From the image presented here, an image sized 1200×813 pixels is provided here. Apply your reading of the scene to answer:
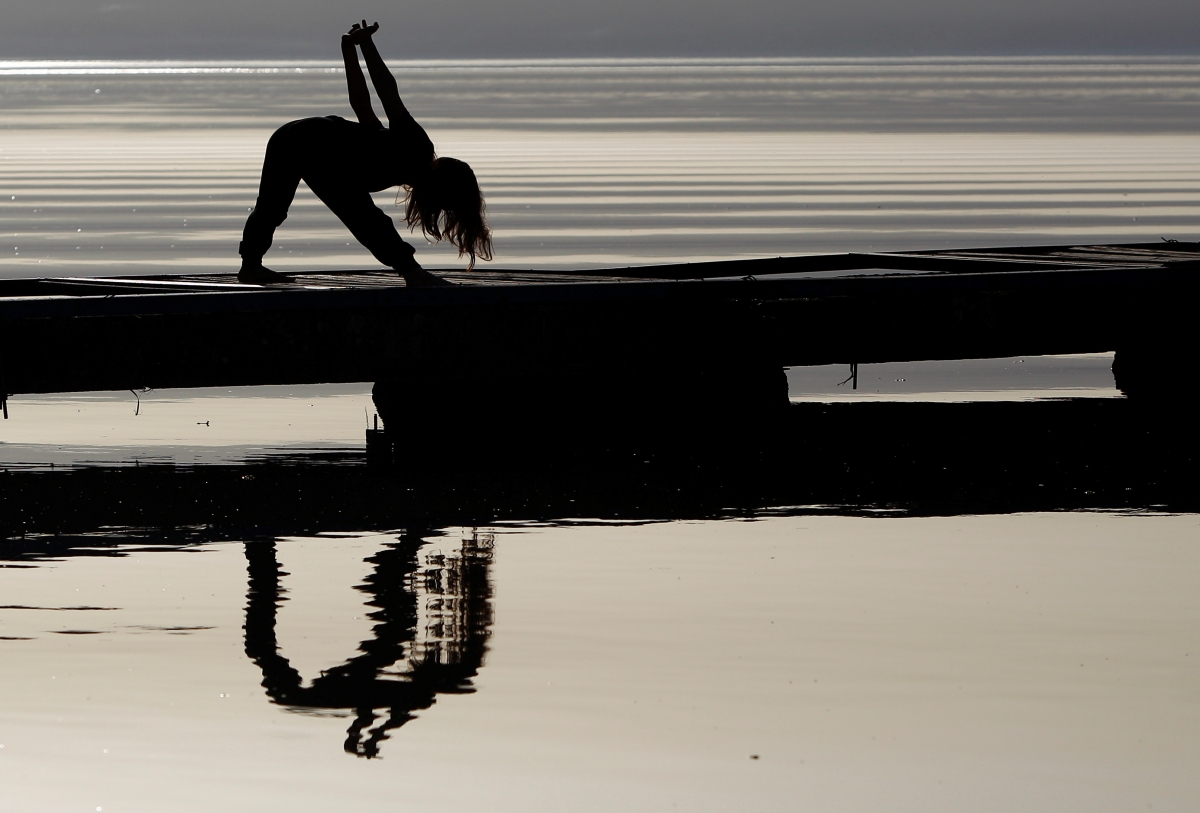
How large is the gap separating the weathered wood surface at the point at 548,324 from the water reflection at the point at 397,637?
1940mm

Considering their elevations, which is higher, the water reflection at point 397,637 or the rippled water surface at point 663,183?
the rippled water surface at point 663,183

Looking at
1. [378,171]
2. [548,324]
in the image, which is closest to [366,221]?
[378,171]

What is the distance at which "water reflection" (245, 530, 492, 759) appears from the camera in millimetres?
5379

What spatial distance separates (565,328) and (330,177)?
1361 mm

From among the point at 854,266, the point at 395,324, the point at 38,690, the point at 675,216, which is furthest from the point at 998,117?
the point at 38,690

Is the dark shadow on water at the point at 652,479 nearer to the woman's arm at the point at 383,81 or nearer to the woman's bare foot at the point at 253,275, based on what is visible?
the woman's bare foot at the point at 253,275

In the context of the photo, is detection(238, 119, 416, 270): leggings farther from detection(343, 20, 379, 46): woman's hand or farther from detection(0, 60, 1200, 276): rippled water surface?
detection(0, 60, 1200, 276): rippled water surface

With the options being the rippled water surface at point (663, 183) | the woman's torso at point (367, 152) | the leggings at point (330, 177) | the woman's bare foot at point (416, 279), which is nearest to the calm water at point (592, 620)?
the woman's bare foot at point (416, 279)

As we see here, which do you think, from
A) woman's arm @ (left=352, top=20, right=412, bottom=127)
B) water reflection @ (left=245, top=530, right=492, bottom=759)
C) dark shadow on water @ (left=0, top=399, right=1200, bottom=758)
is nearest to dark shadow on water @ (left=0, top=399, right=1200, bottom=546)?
dark shadow on water @ (left=0, top=399, right=1200, bottom=758)

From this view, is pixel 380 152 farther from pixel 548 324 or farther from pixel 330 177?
pixel 548 324

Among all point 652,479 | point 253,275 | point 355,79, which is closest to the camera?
point 652,479

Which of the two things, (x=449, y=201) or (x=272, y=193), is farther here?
(x=272, y=193)

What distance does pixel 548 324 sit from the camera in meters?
9.59

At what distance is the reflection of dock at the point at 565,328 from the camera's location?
359 inches
